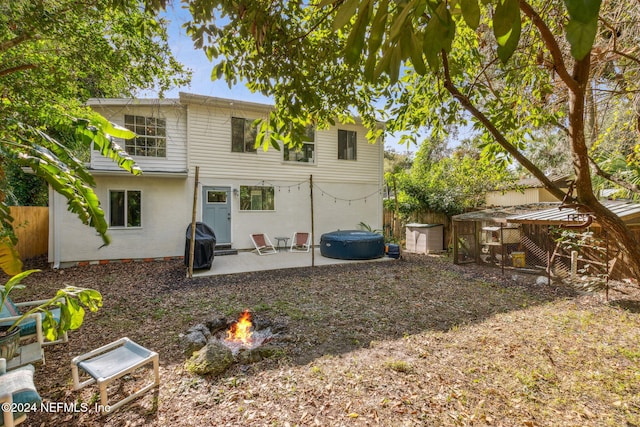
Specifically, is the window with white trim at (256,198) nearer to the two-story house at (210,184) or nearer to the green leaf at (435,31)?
the two-story house at (210,184)

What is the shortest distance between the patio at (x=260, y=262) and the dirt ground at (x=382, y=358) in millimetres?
1290

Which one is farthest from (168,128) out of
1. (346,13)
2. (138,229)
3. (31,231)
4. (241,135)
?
(346,13)

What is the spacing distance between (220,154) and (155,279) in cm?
518

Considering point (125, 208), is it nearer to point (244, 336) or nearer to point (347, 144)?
point (244, 336)

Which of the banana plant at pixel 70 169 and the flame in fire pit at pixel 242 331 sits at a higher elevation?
the banana plant at pixel 70 169

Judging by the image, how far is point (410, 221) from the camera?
1360cm

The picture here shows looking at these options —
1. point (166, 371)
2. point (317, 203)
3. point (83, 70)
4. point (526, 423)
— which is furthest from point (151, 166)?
point (526, 423)

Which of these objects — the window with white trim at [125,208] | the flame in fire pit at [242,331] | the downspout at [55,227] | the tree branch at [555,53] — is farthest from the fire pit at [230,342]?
the downspout at [55,227]

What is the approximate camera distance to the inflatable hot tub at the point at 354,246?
997 cm

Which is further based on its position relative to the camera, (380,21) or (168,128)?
(168,128)

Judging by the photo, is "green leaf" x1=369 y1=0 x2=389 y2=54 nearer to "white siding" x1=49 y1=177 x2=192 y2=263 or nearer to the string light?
"white siding" x1=49 y1=177 x2=192 y2=263

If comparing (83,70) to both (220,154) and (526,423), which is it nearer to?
(220,154)

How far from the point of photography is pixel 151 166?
991 cm

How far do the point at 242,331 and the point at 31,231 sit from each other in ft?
33.6
